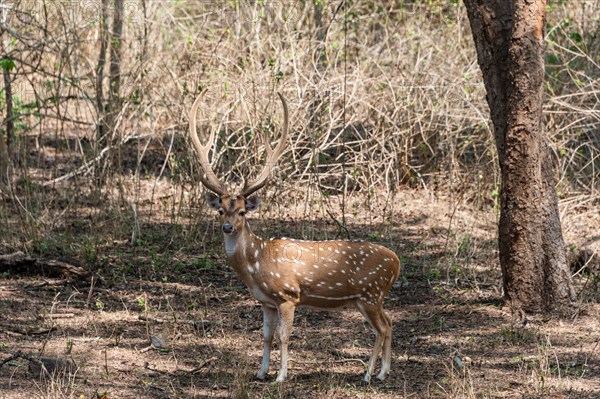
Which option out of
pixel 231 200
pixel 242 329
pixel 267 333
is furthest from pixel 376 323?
pixel 242 329

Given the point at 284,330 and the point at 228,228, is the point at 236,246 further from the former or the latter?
the point at 284,330

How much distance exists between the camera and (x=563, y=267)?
27.5 ft

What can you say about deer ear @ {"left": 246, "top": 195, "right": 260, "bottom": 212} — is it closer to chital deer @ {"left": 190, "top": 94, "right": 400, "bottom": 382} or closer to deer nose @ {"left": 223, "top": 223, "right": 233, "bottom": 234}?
chital deer @ {"left": 190, "top": 94, "right": 400, "bottom": 382}

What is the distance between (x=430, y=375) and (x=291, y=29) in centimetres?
629

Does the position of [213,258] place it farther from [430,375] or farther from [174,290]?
[430,375]

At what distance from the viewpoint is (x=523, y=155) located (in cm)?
826

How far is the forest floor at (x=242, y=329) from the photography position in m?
6.80

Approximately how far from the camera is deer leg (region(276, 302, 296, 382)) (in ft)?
22.6

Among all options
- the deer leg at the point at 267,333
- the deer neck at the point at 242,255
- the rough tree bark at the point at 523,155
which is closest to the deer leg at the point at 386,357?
the deer leg at the point at 267,333

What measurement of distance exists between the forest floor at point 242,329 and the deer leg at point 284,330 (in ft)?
0.27

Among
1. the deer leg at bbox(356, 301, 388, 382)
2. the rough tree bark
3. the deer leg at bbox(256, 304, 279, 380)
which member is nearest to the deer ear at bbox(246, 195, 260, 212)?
the deer leg at bbox(256, 304, 279, 380)

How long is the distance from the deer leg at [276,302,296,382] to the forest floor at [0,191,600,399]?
81 mm

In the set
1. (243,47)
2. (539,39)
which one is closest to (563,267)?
(539,39)

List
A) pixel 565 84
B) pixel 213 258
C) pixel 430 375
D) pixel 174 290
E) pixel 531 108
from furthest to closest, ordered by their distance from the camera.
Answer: pixel 565 84
pixel 213 258
pixel 174 290
pixel 531 108
pixel 430 375
